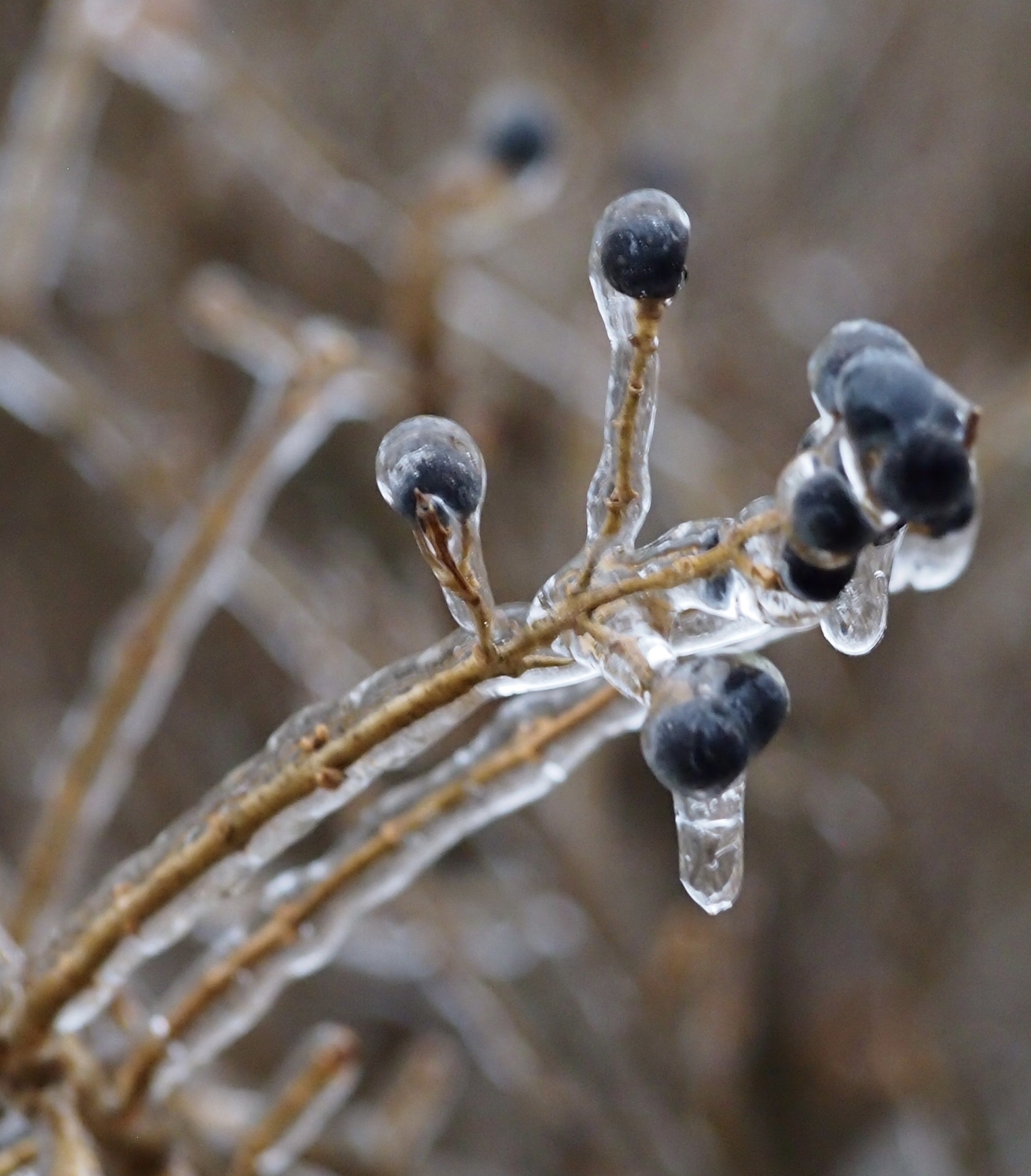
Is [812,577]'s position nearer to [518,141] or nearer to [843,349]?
[843,349]

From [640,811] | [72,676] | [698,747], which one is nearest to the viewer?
[698,747]

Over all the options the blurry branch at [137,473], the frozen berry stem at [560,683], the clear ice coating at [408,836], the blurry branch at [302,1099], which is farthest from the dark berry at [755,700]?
the blurry branch at [137,473]

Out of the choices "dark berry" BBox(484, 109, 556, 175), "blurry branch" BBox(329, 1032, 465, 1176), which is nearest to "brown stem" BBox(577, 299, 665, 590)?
"blurry branch" BBox(329, 1032, 465, 1176)

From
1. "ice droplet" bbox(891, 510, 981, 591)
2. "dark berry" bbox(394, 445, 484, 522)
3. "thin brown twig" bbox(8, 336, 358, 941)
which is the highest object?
"thin brown twig" bbox(8, 336, 358, 941)

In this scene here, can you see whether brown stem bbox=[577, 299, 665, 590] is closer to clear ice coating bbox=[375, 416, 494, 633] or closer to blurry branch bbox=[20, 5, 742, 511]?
clear ice coating bbox=[375, 416, 494, 633]

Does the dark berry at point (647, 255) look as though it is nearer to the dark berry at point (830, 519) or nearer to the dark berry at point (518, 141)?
the dark berry at point (830, 519)

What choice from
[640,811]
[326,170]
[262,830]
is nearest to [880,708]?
[640,811]

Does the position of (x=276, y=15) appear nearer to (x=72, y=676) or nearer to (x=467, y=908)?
(x=72, y=676)
